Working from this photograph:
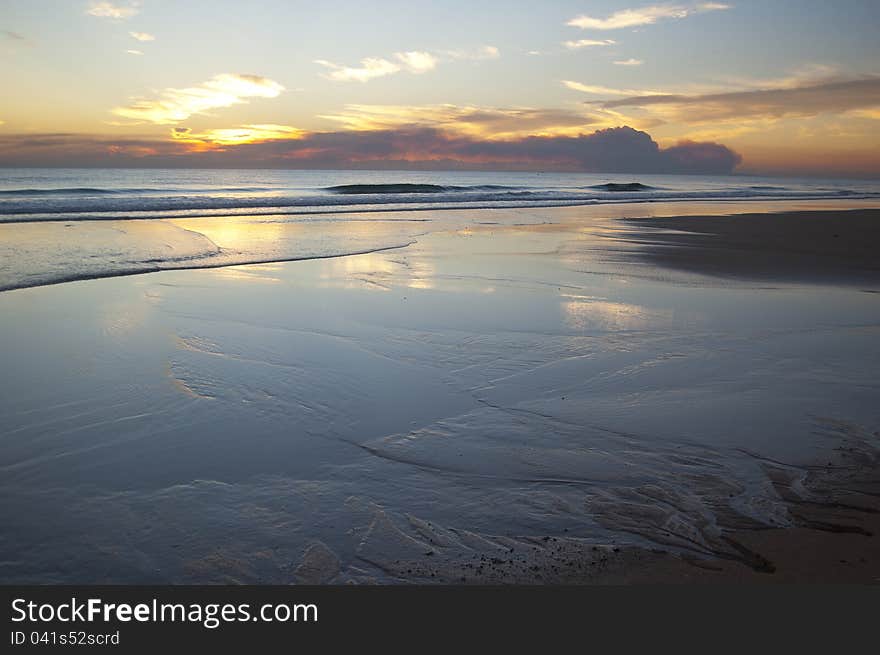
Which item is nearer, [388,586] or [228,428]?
[388,586]

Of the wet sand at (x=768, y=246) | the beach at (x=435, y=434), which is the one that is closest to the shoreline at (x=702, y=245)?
the wet sand at (x=768, y=246)

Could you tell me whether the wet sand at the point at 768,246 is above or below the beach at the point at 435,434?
above

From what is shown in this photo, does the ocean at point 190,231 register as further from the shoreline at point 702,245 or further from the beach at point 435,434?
the beach at point 435,434

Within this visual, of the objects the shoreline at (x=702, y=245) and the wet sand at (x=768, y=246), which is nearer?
the shoreline at (x=702, y=245)

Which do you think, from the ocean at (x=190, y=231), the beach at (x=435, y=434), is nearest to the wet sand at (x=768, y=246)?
the beach at (x=435, y=434)

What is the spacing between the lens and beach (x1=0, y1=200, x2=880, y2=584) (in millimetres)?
3148

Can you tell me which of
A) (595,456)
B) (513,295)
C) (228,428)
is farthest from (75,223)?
(595,456)

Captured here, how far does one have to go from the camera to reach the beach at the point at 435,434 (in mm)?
3148

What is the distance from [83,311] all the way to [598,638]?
7.91m

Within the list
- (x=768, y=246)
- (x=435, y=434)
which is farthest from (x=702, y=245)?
(x=435, y=434)

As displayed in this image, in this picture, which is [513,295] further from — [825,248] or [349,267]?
[825,248]

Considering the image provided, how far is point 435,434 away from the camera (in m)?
4.61

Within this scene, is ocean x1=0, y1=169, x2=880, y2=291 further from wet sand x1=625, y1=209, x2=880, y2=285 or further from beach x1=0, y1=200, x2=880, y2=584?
wet sand x1=625, y1=209, x2=880, y2=285

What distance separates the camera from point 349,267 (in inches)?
480
